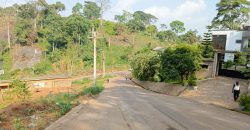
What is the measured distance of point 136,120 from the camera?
1219cm

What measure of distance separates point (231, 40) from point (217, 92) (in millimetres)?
14359

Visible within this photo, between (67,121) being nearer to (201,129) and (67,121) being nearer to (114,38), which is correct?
(201,129)

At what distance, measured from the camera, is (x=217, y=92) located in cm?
2364

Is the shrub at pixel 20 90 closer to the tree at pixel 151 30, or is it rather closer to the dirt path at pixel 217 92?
the dirt path at pixel 217 92

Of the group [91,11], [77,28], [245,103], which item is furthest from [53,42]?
[245,103]

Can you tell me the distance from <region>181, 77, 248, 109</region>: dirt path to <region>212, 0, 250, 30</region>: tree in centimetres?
2363

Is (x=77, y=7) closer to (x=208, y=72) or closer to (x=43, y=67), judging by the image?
(x=43, y=67)

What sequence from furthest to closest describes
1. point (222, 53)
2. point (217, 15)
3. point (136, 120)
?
point (217, 15), point (222, 53), point (136, 120)

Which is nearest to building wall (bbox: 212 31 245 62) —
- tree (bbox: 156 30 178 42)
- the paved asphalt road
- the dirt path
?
the dirt path

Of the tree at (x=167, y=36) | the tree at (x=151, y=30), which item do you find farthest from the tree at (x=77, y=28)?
the tree at (x=167, y=36)

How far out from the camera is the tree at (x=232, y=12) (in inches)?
1901

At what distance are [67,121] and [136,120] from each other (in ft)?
10.1

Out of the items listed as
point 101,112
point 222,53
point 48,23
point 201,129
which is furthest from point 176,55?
point 48,23

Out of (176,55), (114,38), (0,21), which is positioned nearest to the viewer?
(176,55)
